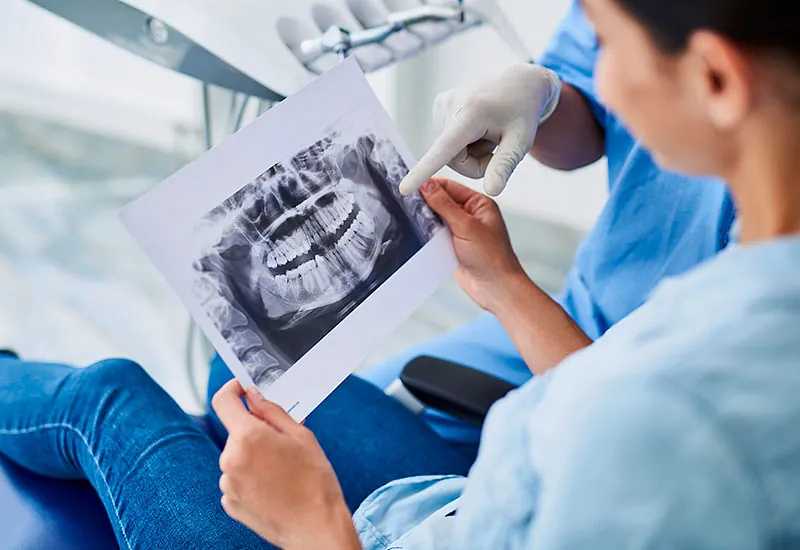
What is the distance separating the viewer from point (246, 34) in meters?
0.96

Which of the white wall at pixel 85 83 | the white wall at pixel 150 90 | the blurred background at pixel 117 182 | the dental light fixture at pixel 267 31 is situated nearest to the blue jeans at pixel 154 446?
the dental light fixture at pixel 267 31

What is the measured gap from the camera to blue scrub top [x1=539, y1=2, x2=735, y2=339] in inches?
36.4

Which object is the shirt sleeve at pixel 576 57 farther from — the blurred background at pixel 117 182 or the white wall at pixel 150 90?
the white wall at pixel 150 90

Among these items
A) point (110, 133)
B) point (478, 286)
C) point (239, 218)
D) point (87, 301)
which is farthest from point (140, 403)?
point (110, 133)

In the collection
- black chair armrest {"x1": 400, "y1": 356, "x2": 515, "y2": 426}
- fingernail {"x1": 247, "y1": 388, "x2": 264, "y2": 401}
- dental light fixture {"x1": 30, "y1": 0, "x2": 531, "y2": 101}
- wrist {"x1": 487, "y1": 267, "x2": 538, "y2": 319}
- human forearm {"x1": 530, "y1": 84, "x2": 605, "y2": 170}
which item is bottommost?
black chair armrest {"x1": 400, "y1": 356, "x2": 515, "y2": 426}

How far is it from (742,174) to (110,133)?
2.73 m

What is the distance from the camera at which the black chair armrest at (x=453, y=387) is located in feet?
3.13

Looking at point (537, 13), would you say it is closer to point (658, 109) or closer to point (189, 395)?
point (189, 395)

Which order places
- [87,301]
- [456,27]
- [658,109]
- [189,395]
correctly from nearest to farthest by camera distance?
[658,109] < [456,27] < [189,395] < [87,301]

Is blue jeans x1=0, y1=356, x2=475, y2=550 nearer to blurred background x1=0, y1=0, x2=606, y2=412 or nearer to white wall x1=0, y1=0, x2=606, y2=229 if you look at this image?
blurred background x1=0, y1=0, x2=606, y2=412

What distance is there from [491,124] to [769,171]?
1.57 ft

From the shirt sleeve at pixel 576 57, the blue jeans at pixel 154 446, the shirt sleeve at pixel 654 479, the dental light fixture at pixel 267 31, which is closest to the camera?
the shirt sleeve at pixel 654 479

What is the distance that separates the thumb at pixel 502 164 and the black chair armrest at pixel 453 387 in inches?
9.2

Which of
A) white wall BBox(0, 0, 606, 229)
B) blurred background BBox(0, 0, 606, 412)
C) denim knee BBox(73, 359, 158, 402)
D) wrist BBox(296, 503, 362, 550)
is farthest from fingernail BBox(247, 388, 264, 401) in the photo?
white wall BBox(0, 0, 606, 229)
